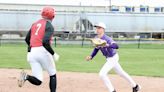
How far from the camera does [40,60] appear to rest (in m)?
9.15

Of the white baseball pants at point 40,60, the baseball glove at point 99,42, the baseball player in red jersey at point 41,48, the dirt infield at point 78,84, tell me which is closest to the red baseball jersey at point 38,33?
the baseball player in red jersey at point 41,48

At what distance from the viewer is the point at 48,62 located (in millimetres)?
9188

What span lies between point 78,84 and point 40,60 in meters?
3.56

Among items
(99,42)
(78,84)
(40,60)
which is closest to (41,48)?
(40,60)

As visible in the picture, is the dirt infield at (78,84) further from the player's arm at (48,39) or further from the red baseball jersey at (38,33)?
the player's arm at (48,39)

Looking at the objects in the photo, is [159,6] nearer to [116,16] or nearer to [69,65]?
[116,16]

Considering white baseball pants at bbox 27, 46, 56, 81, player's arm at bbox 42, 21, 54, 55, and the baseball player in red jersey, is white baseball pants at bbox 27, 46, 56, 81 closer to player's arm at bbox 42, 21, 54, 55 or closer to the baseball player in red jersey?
the baseball player in red jersey

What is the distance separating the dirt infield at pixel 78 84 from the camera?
37.2 ft

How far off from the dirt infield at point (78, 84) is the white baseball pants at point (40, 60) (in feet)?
6.28

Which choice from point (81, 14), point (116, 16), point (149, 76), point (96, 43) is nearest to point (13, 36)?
point (81, 14)

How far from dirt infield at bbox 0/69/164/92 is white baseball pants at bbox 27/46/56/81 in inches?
75.4

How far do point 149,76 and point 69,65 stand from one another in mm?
4744

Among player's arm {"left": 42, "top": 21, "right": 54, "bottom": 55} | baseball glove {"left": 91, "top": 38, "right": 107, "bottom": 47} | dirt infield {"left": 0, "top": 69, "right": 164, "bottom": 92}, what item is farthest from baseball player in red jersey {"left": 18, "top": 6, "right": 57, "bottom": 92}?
dirt infield {"left": 0, "top": 69, "right": 164, "bottom": 92}

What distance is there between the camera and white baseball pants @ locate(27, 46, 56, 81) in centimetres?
909
